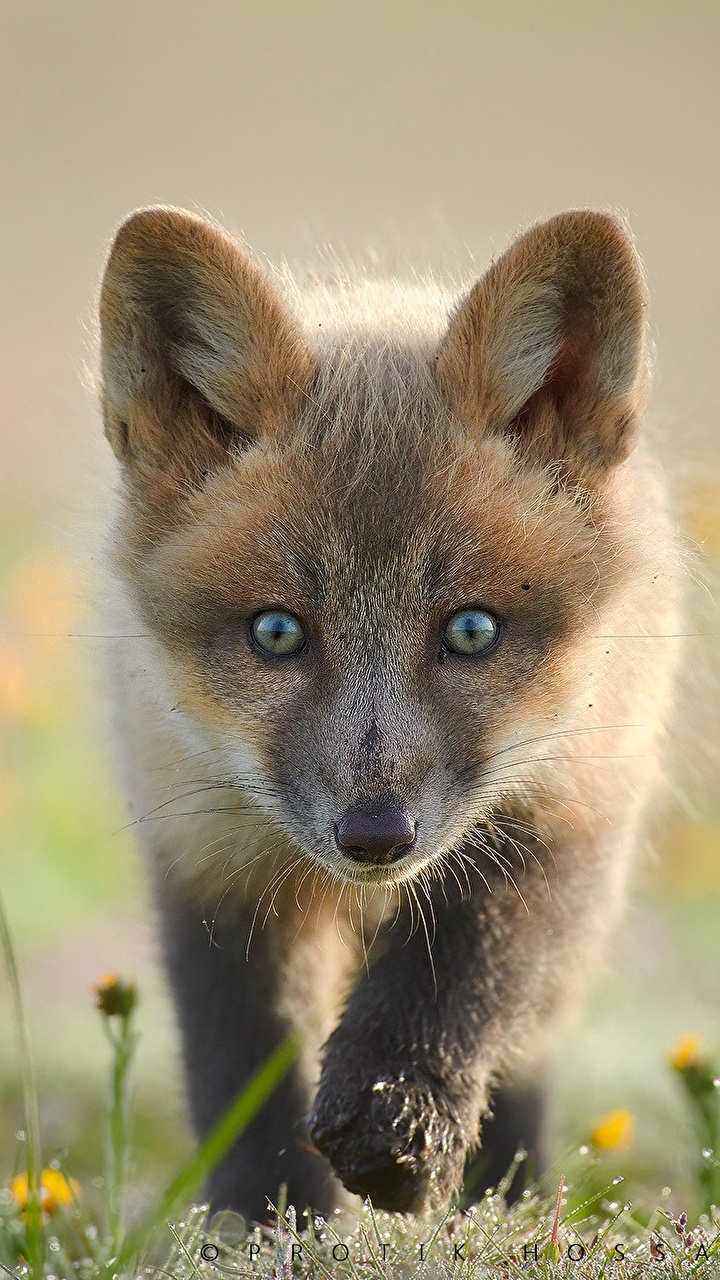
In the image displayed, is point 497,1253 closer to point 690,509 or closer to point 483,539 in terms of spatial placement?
point 483,539

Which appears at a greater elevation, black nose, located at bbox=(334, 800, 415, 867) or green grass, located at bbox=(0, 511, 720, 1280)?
black nose, located at bbox=(334, 800, 415, 867)

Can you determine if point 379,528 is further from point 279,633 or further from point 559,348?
point 559,348

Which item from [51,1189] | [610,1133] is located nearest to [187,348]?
[51,1189]

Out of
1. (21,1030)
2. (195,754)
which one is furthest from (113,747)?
(21,1030)

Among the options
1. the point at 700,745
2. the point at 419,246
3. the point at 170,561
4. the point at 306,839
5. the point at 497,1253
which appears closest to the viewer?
the point at 497,1253

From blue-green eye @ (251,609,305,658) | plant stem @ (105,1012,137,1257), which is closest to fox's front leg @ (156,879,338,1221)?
plant stem @ (105,1012,137,1257)

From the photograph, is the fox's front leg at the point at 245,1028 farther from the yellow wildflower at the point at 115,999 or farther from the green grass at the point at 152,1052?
the yellow wildflower at the point at 115,999

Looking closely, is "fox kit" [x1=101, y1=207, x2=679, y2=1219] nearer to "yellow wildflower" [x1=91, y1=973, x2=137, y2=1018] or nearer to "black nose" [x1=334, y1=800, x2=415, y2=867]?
"black nose" [x1=334, y1=800, x2=415, y2=867]

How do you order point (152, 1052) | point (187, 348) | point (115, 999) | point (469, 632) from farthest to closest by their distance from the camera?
point (152, 1052)
point (187, 348)
point (469, 632)
point (115, 999)
